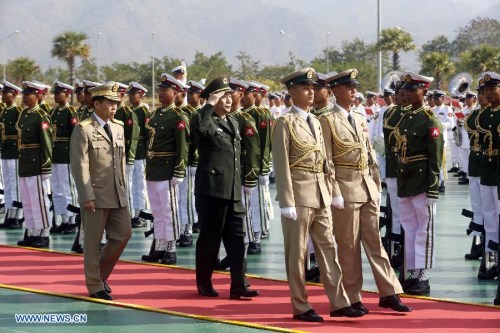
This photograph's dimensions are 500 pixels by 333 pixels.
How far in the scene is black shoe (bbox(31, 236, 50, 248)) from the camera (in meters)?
11.7

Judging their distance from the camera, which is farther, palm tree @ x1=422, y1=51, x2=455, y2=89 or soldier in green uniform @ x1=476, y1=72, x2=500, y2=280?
palm tree @ x1=422, y1=51, x2=455, y2=89

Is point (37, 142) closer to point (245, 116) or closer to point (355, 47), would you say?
point (245, 116)

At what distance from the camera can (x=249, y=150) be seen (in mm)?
10695

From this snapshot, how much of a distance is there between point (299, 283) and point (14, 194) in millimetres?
6919

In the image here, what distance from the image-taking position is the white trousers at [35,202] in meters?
11.8

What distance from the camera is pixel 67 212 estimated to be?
13.1 meters

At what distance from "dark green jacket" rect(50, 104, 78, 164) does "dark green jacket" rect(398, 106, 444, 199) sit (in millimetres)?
4954

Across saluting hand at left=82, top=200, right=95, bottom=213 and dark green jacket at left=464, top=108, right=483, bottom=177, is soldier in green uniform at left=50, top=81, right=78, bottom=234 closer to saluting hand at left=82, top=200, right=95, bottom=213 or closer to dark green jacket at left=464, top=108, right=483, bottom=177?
saluting hand at left=82, top=200, right=95, bottom=213

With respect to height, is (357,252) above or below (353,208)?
below

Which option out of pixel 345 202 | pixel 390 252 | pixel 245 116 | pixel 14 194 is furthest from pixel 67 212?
pixel 345 202

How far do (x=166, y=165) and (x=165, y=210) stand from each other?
484mm

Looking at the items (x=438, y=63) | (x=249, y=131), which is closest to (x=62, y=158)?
(x=249, y=131)

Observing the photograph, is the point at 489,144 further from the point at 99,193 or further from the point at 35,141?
the point at 35,141

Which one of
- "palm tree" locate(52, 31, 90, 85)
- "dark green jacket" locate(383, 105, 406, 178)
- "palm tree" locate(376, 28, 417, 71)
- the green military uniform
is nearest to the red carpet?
"dark green jacket" locate(383, 105, 406, 178)
